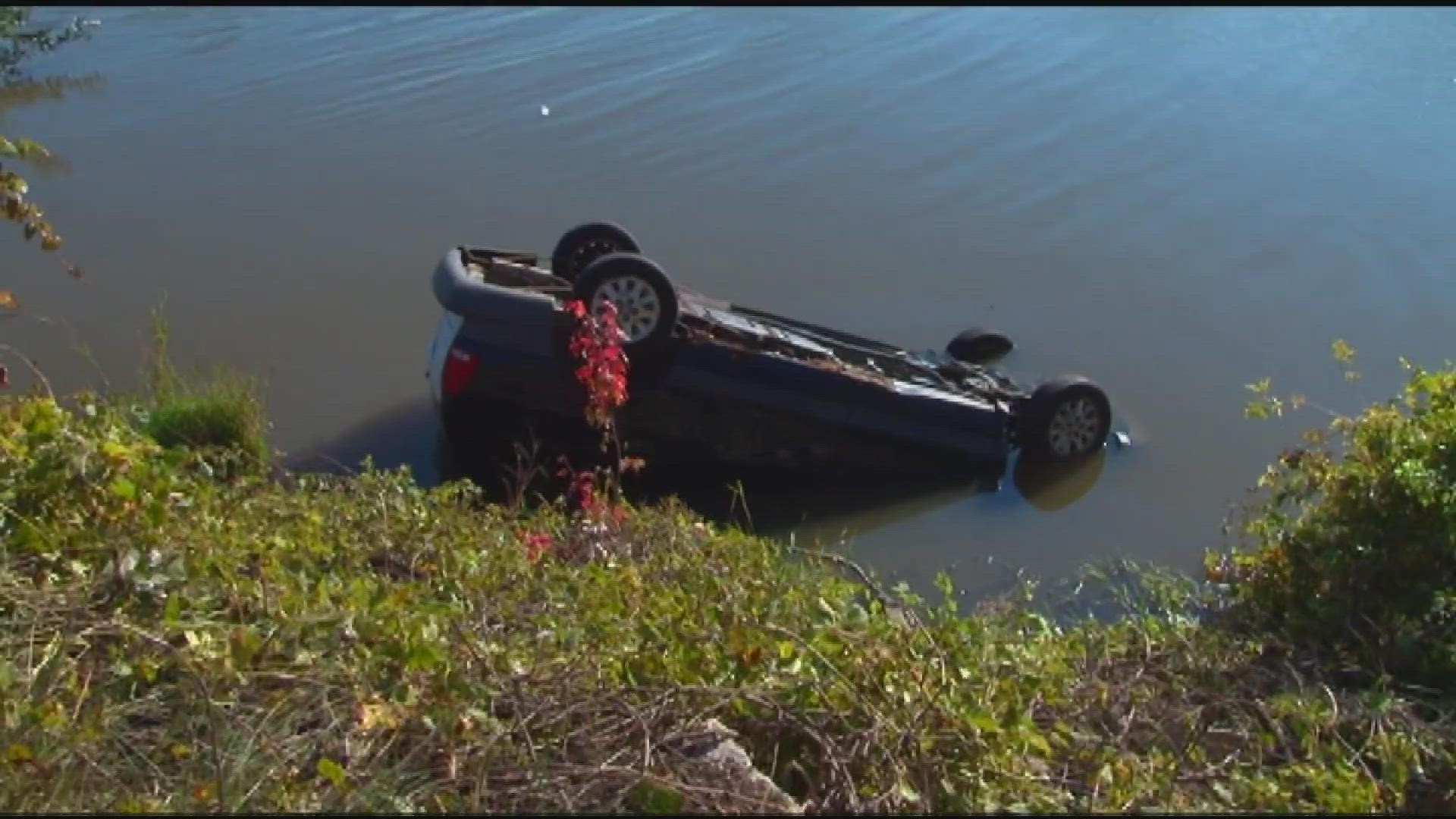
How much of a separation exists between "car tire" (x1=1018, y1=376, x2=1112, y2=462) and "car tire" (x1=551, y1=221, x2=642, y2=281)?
262 cm

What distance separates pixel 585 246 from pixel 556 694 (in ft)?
22.3

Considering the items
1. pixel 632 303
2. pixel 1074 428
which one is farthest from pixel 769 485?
pixel 1074 428

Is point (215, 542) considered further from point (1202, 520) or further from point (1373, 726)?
point (1202, 520)

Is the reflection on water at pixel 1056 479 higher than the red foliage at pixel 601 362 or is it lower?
lower

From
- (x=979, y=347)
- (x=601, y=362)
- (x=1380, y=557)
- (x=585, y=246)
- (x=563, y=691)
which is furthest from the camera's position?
(x=979, y=347)

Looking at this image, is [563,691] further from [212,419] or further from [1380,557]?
[212,419]

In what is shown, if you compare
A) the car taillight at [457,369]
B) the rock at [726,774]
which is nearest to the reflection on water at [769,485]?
the car taillight at [457,369]

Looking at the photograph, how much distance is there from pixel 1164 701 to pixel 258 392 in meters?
7.31

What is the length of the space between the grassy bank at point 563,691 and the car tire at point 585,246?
487 cm

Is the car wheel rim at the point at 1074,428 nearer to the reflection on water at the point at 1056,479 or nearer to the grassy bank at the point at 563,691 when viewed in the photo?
the reflection on water at the point at 1056,479

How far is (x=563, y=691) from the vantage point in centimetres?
446

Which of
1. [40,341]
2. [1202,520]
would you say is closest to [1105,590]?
[1202,520]

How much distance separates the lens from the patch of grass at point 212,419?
31.4 feet

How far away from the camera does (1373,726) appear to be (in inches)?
186
